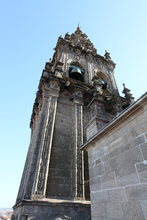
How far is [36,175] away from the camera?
640 centimetres

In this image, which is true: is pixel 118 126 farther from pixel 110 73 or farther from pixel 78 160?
pixel 110 73

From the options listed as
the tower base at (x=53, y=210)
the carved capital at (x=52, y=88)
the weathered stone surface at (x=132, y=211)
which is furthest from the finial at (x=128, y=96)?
the weathered stone surface at (x=132, y=211)

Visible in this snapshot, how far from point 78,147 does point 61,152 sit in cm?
110

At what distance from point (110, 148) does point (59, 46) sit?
15.6 meters

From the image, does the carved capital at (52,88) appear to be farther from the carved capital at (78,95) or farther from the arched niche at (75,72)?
the arched niche at (75,72)

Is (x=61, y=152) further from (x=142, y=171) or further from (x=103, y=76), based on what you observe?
(x=103, y=76)

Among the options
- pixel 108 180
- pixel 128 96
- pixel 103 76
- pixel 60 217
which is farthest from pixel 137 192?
pixel 103 76

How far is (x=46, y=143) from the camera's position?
7.55 m

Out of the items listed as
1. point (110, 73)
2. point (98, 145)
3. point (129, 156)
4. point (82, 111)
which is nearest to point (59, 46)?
point (110, 73)

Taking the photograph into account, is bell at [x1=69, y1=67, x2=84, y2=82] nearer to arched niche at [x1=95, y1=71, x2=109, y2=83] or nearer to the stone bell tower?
the stone bell tower

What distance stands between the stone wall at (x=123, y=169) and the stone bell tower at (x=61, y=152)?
152 cm

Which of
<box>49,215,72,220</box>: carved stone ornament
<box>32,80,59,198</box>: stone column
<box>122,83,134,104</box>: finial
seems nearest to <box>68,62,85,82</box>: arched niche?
<box>32,80,59,198</box>: stone column

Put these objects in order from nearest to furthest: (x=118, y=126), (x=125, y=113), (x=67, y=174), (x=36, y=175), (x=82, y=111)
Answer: (x=125, y=113) → (x=118, y=126) → (x=36, y=175) → (x=67, y=174) → (x=82, y=111)

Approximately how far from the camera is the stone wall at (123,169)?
2611mm
